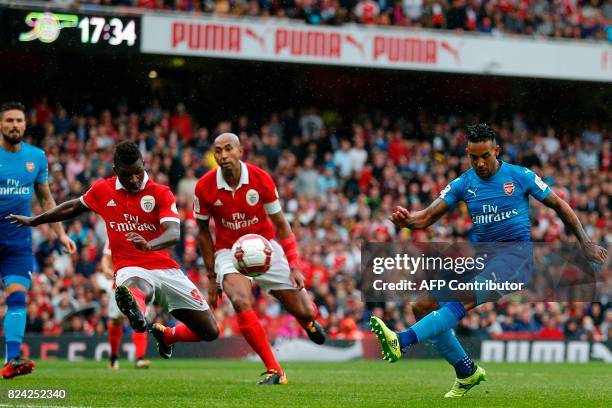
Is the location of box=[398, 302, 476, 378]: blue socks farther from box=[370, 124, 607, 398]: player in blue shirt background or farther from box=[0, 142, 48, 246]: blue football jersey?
box=[0, 142, 48, 246]: blue football jersey

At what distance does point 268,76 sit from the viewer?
27.3 metres

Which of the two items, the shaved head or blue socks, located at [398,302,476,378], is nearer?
blue socks, located at [398,302,476,378]

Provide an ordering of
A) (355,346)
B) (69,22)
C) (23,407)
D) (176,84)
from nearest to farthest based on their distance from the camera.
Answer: (23,407)
(355,346)
(69,22)
(176,84)

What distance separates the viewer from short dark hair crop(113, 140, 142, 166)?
9.62m

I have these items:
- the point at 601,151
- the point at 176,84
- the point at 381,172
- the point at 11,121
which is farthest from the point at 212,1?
the point at 11,121

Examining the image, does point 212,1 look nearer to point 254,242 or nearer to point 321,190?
point 321,190

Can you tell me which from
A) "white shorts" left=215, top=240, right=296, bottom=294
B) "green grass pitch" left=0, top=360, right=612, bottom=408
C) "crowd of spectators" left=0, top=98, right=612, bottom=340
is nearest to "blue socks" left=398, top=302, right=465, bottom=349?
"green grass pitch" left=0, top=360, right=612, bottom=408

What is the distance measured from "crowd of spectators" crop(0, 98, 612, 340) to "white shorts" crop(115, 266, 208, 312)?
8391 millimetres

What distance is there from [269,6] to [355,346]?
28.1 feet

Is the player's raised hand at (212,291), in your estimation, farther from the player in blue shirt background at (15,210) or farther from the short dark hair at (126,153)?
the short dark hair at (126,153)

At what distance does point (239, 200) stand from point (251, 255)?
699 millimetres

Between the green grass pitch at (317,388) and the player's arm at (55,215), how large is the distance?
1438 millimetres

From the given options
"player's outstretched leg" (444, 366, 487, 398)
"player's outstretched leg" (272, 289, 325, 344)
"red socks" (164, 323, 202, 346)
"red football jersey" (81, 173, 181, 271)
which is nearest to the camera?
"player's outstretched leg" (444, 366, 487, 398)

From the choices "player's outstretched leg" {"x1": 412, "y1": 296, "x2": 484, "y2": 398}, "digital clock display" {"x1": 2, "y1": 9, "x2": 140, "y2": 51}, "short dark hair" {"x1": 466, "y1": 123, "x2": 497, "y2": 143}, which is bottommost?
"player's outstretched leg" {"x1": 412, "y1": 296, "x2": 484, "y2": 398}
